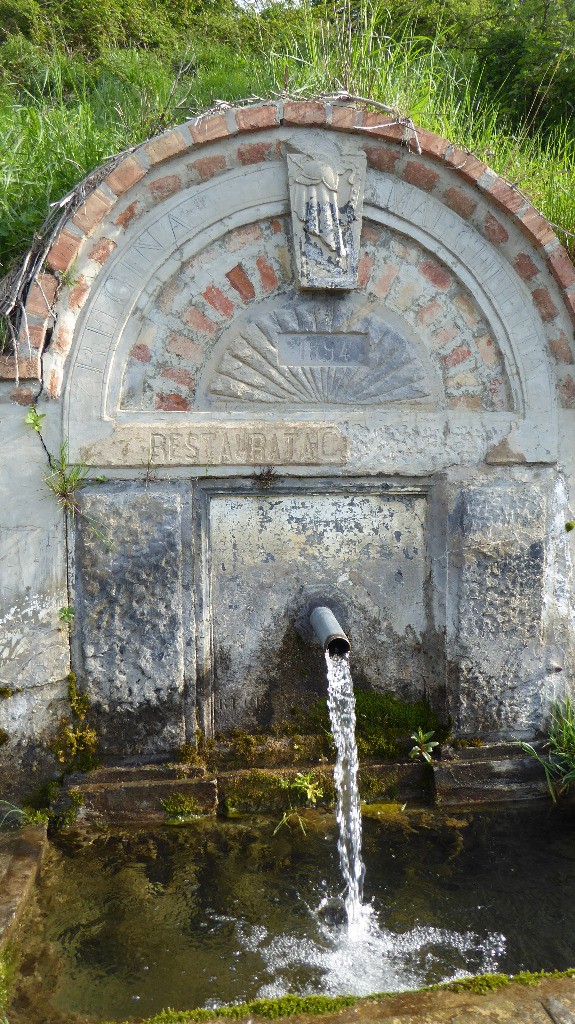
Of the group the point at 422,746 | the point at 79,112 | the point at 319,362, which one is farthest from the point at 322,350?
the point at 79,112

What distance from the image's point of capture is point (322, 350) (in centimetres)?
361

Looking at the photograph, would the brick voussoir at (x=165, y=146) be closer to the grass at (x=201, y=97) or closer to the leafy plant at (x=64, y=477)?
the grass at (x=201, y=97)

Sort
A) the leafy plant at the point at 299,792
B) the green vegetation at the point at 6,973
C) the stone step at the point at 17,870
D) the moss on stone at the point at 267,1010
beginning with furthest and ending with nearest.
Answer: the leafy plant at the point at 299,792
the stone step at the point at 17,870
the green vegetation at the point at 6,973
the moss on stone at the point at 267,1010

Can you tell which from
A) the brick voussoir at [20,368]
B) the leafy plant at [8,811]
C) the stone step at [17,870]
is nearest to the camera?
the stone step at [17,870]

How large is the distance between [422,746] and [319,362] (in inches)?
80.0

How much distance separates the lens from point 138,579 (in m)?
3.44

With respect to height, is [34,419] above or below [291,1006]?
above

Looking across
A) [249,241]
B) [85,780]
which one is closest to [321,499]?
[249,241]

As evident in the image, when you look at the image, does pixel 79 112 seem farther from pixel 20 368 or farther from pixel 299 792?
pixel 299 792

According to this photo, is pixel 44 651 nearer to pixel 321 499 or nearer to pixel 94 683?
pixel 94 683

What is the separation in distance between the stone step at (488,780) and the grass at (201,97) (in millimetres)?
2846

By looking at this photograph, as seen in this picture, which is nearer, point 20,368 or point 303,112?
point 20,368

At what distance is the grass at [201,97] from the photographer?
12.4 feet

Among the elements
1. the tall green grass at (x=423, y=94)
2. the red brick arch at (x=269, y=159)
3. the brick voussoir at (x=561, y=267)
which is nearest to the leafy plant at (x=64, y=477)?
the red brick arch at (x=269, y=159)
